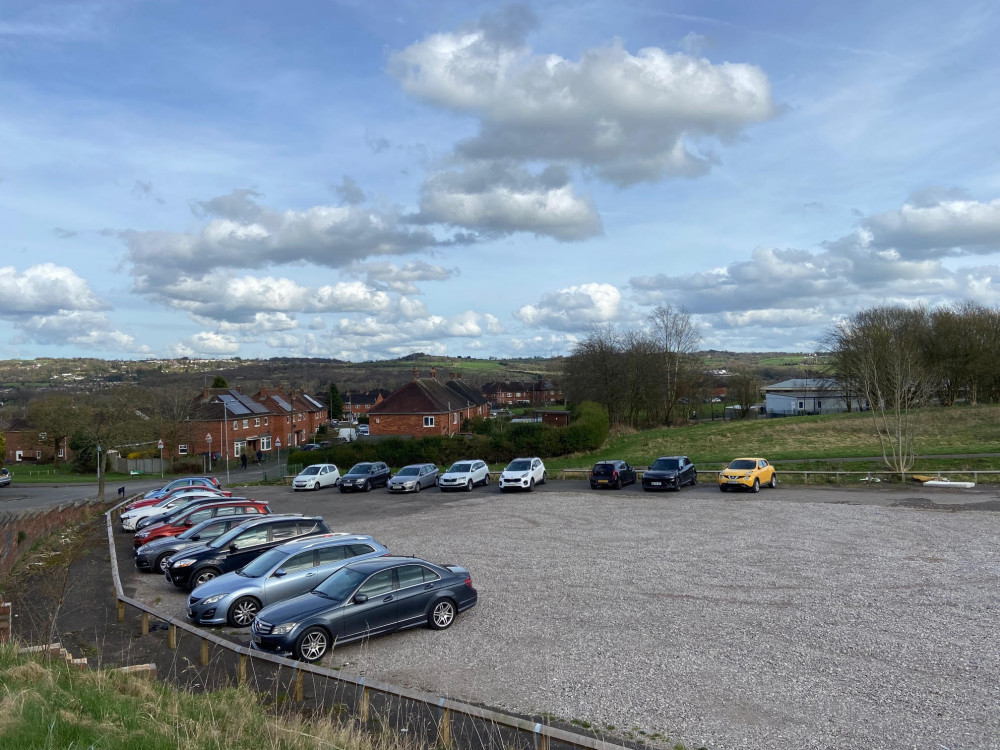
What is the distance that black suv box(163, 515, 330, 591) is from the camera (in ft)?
51.3

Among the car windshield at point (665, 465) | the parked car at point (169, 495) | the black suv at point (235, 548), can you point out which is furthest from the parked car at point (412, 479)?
the black suv at point (235, 548)

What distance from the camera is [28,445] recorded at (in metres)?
71.3

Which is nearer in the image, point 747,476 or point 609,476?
point 747,476

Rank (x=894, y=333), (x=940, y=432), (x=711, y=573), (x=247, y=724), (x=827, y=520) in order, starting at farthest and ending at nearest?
(x=894, y=333) < (x=940, y=432) < (x=827, y=520) < (x=711, y=573) < (x=247, y=724)

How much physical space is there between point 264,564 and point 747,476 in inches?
826

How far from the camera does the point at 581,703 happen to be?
894 cm

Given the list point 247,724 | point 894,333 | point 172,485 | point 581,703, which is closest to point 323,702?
point 247,724

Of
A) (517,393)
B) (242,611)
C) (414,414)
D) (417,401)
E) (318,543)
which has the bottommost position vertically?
(242,611)

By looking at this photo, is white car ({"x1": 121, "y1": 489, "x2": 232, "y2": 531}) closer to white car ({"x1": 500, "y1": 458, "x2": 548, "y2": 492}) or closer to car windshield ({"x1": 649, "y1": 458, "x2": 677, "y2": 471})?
white car ({"x1": 500, "y1": 458, "x2": 548, "y2": 492})

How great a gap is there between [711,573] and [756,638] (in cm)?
421

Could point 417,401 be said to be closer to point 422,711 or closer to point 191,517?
point 191,517

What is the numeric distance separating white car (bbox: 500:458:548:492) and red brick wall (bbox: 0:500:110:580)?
57.9 feet

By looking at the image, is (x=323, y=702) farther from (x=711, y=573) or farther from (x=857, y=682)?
(x=711, y=573)

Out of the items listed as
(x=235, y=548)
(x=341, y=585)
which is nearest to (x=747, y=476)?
(x=235, y=548)
